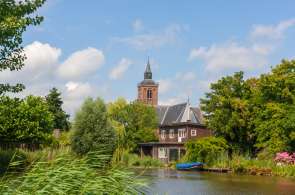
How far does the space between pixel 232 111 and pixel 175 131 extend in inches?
769

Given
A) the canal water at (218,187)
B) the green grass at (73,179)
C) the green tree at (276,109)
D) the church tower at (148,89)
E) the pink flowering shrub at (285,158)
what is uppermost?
the church tower at (148,89)

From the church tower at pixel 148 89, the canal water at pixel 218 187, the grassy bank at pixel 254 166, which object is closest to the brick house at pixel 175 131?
the grassy bank at pixel 254 166

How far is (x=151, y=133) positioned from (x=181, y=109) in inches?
205

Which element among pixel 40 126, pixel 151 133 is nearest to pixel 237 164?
pixel 40 126

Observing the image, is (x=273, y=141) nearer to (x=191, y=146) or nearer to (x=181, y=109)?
(x=191, y=146)

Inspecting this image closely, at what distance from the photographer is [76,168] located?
8.09 m

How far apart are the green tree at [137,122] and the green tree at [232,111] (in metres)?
15.4

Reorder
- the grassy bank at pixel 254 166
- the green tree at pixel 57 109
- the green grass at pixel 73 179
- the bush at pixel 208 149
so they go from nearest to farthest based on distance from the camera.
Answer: the green grass at pixel 73 179
the grassy bank at pixel 254 166
the bush at pixel 208 149
the green tree at pixel 57 109

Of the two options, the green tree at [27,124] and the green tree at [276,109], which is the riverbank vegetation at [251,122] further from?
the green tree at [27,124]

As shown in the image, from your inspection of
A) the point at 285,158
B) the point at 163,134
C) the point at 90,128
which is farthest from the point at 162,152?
the point at 285,158

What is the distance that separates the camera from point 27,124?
33125 millimetres

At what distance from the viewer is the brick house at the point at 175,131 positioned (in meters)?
64.8

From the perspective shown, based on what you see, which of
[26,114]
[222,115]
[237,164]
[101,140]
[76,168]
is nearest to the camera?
[76,168]

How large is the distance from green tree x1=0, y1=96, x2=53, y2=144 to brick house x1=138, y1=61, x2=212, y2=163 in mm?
28878
